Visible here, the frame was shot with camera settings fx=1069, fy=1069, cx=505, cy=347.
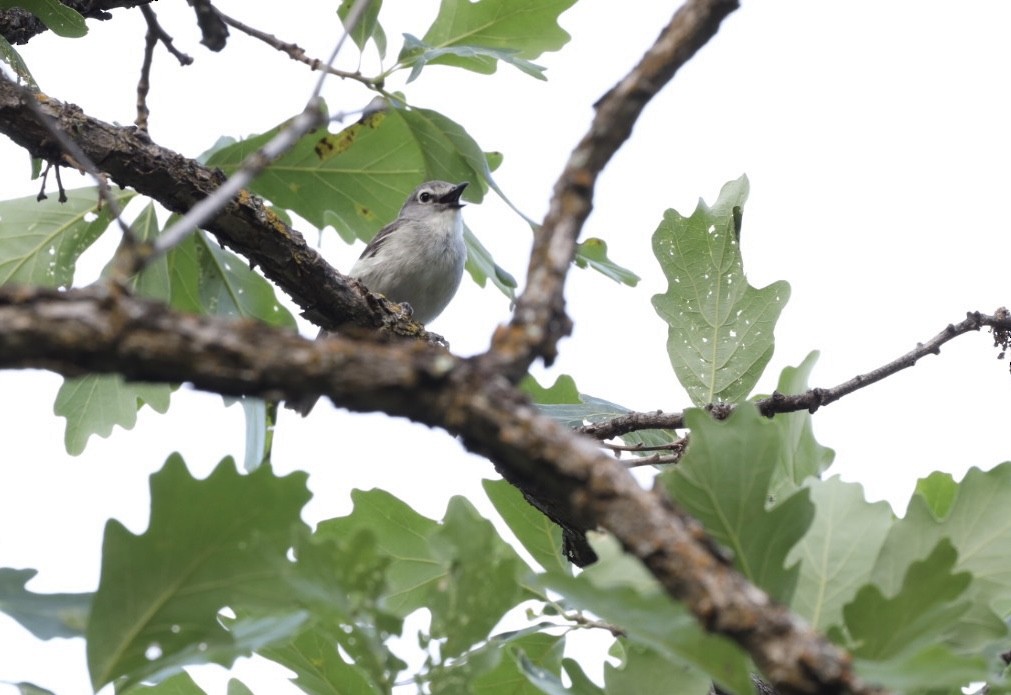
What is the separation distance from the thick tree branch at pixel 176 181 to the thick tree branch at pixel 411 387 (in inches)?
83.4

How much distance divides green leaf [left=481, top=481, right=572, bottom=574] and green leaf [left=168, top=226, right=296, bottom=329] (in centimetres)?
160

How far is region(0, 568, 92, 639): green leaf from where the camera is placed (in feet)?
5.42

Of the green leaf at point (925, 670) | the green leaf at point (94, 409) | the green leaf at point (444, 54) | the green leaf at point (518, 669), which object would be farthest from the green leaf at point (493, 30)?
the green leaf at point (925, 670)

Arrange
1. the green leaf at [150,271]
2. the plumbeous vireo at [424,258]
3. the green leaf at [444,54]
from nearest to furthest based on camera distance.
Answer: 1. the green leaf at [444,54]
2. the green leaf at [150,271]
3. the plumbeous vireo at [424,258]

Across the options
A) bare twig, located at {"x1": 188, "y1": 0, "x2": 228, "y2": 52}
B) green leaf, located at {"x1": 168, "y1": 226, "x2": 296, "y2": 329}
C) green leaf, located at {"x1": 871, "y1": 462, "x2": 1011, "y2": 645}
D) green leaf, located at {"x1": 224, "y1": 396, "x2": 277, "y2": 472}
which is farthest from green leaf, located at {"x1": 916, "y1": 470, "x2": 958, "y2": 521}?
green leaf, located at {"x1": 168, "y1": 226, "x2": 296, "y2": 329}

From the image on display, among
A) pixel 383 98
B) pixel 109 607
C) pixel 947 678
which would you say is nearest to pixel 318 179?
pixel 383 98

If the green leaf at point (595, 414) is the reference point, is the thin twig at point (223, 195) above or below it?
below

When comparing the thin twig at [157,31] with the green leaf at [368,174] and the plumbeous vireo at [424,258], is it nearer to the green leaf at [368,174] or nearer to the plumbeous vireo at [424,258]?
the green leaf at [368,174]

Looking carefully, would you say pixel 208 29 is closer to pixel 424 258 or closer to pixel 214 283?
pixel 214 283

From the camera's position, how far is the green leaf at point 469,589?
1575 millimetres

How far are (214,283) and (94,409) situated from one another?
0.75 meters

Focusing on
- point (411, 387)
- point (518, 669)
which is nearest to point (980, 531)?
point (518, 669)

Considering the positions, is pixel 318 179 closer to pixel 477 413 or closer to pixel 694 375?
pixel 694 375

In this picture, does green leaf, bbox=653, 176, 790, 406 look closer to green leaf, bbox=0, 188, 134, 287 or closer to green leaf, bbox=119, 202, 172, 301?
green leaf, bbox=119, 202, 172, 301
